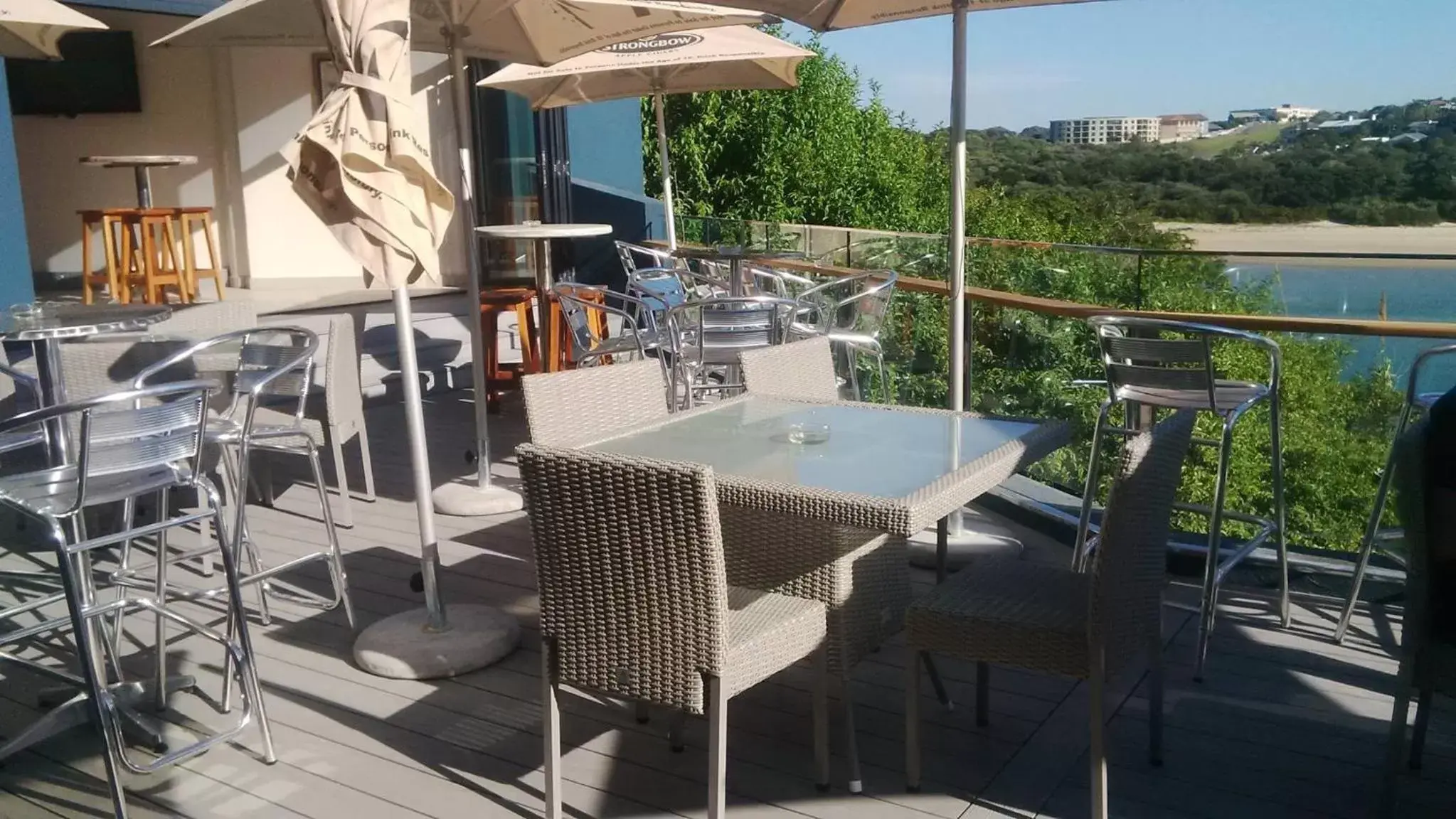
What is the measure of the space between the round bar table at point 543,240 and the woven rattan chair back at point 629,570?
351 centimetres

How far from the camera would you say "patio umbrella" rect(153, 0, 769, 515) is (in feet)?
13.8

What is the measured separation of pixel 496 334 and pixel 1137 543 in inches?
197

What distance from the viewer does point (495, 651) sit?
134 inches

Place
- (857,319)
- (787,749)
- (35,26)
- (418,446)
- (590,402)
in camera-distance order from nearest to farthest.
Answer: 1. (787,749)
2. (590,402)
3. (418,446)
4. (35,26)
5. (857,319)

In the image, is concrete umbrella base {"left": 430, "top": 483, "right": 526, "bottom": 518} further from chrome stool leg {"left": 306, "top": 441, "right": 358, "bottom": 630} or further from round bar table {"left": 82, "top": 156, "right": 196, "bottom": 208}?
round bar table {"left": 82, "top": 156, "right": 196, "bottom": 208}

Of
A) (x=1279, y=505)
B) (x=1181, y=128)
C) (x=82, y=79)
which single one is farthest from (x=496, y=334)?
(x=1181, y=128)

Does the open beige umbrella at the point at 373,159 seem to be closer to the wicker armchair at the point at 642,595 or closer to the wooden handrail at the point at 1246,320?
the wicker armchair at the point at 642,595

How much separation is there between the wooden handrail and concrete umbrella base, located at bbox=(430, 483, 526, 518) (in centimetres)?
196

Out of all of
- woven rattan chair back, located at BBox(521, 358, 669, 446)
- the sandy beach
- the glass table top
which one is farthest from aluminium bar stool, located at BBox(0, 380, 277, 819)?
the sandy beach

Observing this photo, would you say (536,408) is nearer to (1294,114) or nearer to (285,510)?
(285,510)

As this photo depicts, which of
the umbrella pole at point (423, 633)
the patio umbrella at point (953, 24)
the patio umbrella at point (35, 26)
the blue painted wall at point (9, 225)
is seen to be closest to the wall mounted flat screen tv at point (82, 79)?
the blue painted wall at point (9, 225)

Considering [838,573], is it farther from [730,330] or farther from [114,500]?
[730,330]

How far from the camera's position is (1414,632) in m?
2.37

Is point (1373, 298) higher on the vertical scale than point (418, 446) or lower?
higher
